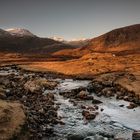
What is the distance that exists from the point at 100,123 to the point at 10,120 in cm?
669

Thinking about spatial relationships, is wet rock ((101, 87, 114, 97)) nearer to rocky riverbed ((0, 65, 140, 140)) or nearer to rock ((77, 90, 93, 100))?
rocky riverbed ((0, 65, 140, 140))

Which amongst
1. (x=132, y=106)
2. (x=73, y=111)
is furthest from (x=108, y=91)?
(x=73, y=111)

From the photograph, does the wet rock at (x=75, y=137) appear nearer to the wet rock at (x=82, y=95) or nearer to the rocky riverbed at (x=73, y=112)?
the rocky riverbed at (x=73, y=112)

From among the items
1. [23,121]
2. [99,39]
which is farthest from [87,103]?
[99,39]

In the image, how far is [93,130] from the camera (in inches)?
696

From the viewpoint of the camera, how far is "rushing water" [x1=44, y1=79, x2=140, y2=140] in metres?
16.8

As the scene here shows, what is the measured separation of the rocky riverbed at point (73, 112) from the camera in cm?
1631

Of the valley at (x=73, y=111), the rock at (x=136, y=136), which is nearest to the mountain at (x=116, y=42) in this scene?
the valley at (x=73, y=111)

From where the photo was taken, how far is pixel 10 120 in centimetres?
1458

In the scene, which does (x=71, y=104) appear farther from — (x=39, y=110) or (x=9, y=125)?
(x=9, y=125)

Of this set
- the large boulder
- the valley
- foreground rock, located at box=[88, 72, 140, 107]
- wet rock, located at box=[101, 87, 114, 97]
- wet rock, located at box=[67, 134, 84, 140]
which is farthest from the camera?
the large boulder

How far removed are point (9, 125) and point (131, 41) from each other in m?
109

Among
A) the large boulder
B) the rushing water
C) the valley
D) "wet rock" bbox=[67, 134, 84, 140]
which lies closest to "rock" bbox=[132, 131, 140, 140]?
the valley

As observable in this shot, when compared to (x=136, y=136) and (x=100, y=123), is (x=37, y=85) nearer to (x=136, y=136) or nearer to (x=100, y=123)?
(x=100, y=123)
